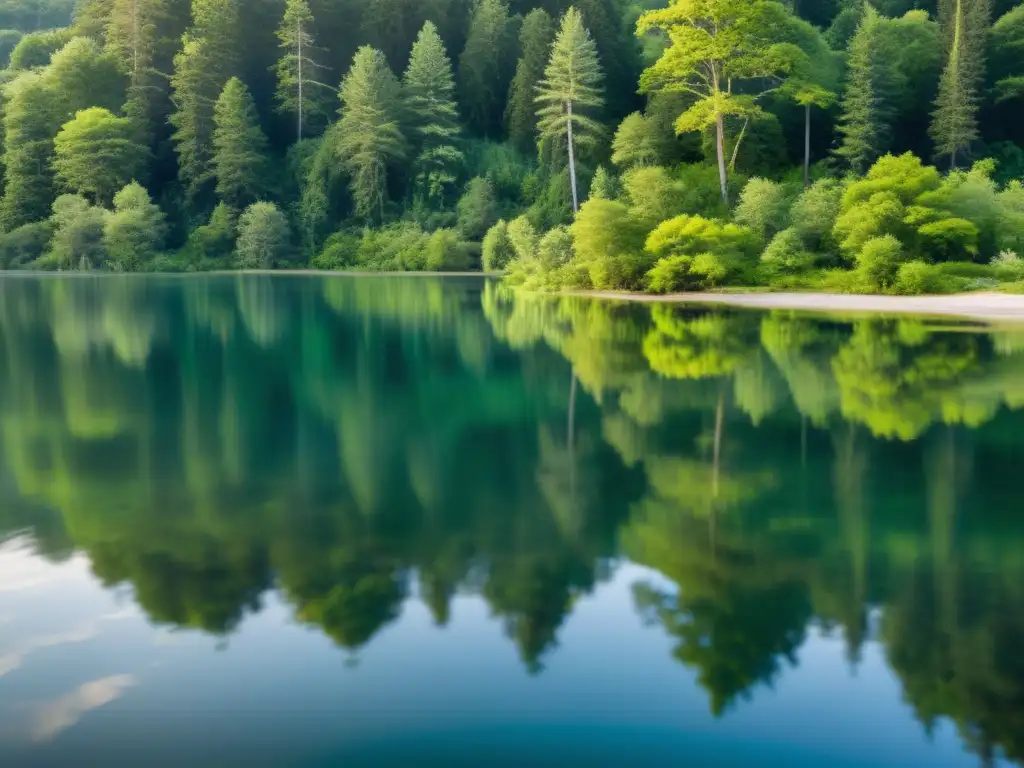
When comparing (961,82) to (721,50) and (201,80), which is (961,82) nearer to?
(721,50)

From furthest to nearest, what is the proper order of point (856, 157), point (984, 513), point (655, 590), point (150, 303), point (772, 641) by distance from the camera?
point (856, 157), point (150, 303), point (984, 513), point (655, 590), point (772, 641)

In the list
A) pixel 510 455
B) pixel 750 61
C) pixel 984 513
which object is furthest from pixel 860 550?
pixel 750 61

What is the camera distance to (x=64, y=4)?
94438 millimetres

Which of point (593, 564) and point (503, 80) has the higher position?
point (503, 80)

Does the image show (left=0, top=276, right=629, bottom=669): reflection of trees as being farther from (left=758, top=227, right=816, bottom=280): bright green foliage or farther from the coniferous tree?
the coniferous tree

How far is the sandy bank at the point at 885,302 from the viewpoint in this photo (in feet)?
69.0

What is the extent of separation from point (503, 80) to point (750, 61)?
2187 cm

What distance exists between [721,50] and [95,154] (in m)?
32.0

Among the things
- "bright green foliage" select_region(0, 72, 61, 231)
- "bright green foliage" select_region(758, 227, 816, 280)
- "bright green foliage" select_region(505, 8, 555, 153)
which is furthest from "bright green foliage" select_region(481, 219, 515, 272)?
"bright green foliage" select_region(0, 72, 61, 231)

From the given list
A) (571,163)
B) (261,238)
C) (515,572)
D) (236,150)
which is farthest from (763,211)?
(236,150)

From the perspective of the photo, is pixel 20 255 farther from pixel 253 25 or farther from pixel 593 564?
pixel 593 564

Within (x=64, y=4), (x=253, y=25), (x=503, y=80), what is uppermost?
(x=64, y=4)

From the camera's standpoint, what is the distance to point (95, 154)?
4922 centimetres

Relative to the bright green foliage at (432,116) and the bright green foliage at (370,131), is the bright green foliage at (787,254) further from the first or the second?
the bright green foliage at (370,131)
